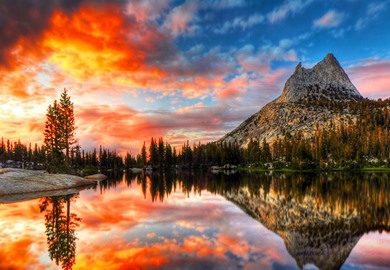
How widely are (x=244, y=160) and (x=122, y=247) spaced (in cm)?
17909

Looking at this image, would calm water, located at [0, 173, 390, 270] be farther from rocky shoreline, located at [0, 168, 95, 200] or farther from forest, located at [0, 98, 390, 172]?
forest, located at [0, 98, 390, 172]

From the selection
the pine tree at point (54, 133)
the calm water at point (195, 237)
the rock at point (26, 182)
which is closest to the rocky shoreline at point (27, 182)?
the rock at point (26, 182)

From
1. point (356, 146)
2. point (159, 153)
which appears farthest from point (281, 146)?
point (159, 153)

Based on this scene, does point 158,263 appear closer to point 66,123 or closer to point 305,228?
point 305,228

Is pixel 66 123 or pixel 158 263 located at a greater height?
pixel 66 123

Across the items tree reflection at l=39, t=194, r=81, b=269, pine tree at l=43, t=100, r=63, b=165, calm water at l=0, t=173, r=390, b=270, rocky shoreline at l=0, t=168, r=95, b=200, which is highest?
pine tree at l=43, t=100, r=63, b=165

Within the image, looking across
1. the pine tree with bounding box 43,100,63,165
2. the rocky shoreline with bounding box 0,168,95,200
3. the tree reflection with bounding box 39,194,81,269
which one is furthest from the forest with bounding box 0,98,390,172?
the tree reflection with bounding box 39,194,81,269

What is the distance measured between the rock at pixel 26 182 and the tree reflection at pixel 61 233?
50.6 ft

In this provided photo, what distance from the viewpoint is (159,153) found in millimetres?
187625

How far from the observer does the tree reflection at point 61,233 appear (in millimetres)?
12633

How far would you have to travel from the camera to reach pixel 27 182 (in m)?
40.8

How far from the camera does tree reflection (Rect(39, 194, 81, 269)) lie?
1263 centimetres

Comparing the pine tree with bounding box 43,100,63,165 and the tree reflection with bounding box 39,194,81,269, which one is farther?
the pine tree with bounding box 43,100,63,165

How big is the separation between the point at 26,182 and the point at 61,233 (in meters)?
28.6
